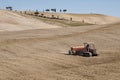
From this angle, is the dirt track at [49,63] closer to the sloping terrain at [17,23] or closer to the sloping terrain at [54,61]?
the sloping terrain at [54,61]

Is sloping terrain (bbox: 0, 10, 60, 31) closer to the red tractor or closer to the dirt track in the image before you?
the dirt track

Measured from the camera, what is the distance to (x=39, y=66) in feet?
90.7

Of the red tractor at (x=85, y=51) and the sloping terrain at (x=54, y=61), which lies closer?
the sloping terrain at (x=54, y=61)

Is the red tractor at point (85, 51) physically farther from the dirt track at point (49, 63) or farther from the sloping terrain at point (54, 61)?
the dirt track at point (49, 63)

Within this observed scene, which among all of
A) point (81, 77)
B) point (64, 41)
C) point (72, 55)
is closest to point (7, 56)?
point (72, 55)

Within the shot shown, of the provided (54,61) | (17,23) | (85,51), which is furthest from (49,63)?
(17,23)

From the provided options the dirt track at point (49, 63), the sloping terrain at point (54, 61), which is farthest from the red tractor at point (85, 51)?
the dirt track at point (49, 63)

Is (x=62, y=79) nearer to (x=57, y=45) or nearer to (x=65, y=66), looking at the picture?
(x=65, y=66)

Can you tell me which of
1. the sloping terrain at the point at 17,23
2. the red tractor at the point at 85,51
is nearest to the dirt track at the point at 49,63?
the red tractor at the point at 85,51

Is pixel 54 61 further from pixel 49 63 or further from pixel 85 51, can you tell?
pixel 85 51

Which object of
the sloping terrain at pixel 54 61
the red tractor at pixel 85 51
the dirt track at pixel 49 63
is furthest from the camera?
the red tractor at pixel 85 51

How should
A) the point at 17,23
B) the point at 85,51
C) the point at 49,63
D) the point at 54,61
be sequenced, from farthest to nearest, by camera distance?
1. the point at 17,23
2. the point at 85,51
3. the point at 54,61
4. the point at 49,63

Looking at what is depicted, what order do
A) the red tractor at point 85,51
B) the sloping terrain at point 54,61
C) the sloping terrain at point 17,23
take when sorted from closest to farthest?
1. the sloping terrain at point 54,61
2. the red tractor at point 85,51
3. the sloping terrain at point 17,23

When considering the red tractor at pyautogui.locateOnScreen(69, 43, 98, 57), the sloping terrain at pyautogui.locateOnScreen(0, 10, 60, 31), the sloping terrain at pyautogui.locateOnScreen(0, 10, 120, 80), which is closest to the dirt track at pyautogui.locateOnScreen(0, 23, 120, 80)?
the sloping terrain at pyautogui.locateOnScreen(0, 10, 120, 80)
